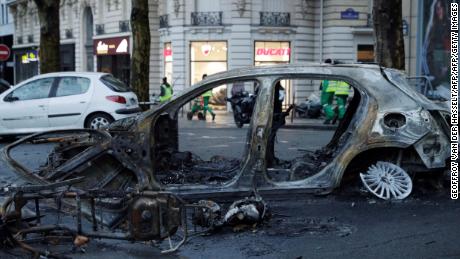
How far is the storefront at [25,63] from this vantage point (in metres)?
48.2

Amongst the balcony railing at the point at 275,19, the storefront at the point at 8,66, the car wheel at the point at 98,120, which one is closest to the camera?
the car wheel at the point at 98,120

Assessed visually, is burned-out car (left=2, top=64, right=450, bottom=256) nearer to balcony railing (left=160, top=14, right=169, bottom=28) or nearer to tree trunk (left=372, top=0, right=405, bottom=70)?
tree trunk (left=372, top=0, right=405, bottom=70)

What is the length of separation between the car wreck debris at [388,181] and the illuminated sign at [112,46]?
29.6 meters

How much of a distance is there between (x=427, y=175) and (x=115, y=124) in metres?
3.23

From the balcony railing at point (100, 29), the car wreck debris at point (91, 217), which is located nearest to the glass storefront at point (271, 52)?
the balcony railing at point (100, 29)

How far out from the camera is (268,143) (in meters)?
5.93

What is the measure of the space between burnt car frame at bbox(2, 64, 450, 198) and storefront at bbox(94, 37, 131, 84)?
95.2ft

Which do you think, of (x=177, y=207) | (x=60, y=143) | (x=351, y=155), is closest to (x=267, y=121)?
(x=351, y=155)

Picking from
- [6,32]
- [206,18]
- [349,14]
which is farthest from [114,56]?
[6,32]

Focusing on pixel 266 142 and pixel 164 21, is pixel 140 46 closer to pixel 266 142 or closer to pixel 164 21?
pixel 164 21

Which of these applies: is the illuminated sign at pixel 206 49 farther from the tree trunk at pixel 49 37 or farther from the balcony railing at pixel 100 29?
the balcony railing at pixel 100 29

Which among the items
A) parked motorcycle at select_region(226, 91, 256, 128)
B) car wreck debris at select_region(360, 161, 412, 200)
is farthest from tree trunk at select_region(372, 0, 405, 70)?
car wreck debris at select_region(360, 161, 412, 200)

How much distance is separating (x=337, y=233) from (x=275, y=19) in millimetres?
24966

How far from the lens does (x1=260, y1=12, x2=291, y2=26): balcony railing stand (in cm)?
2909
